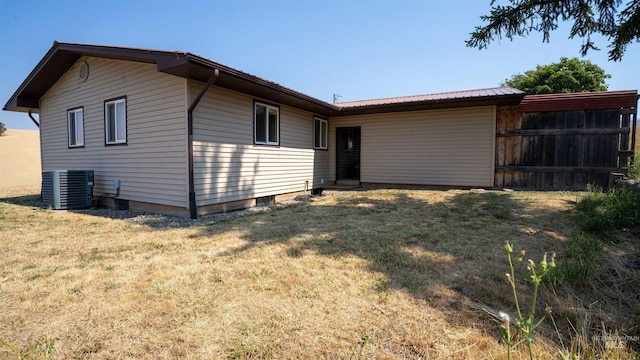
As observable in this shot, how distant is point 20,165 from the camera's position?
Answer: 21.4m

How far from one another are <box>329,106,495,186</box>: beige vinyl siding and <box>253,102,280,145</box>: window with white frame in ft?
11.4

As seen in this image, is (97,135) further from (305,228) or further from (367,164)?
(367,164)

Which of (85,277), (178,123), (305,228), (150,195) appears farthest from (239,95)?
(85,277)

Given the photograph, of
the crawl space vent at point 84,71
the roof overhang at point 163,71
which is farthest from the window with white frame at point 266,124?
the crawl space vent at point 84,71

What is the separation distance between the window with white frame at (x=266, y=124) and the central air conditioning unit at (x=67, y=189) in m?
4.55

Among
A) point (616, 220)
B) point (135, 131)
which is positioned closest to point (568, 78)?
point (616, 220)

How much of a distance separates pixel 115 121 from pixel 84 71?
79.6 inches

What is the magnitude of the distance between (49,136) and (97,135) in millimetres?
3297

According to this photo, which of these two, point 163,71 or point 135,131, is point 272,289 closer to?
point 163,71

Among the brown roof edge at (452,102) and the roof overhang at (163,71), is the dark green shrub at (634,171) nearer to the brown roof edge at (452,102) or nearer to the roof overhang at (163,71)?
the brown roof edge at (452,102)

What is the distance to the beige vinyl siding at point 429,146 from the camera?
31.0 ft

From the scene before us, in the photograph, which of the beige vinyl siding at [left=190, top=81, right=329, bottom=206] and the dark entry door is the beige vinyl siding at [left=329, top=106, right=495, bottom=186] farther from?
the beige vinyl siding at [left=190, top=81, right=329, bottom=206]

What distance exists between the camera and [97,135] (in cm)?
829

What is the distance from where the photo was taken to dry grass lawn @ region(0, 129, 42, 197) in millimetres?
13951
